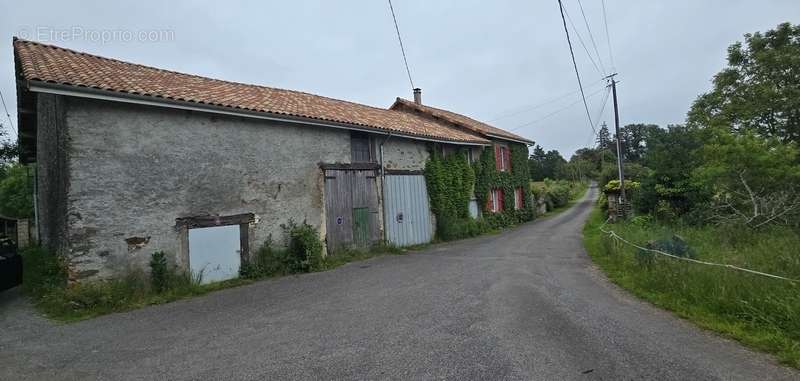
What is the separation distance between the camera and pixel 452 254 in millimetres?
11430

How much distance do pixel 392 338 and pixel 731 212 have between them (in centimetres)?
1449

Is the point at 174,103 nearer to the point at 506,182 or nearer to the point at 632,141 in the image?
the point at 506,182

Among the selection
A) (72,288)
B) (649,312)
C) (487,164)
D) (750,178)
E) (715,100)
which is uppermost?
(715,100)

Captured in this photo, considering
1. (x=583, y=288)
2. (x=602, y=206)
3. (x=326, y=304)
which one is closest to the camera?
(x=326, y=304)

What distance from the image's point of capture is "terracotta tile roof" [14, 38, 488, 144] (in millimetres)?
7039

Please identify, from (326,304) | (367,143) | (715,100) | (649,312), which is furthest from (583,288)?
(715,100)

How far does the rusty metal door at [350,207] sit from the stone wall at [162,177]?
890 mm

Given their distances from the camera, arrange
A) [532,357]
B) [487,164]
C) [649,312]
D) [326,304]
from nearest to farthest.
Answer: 1. [532,357]
2. [649,312]
3. [326,304]
4. [487,164]

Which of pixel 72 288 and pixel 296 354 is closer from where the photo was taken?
pixel 296 354

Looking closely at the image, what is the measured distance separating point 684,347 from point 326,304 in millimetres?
4797

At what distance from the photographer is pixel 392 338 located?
4.48m

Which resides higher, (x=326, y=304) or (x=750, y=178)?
(x=750, y=178)

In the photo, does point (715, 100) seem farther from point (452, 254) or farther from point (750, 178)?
point (452, 254)

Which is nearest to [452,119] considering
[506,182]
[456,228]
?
[506,182]
